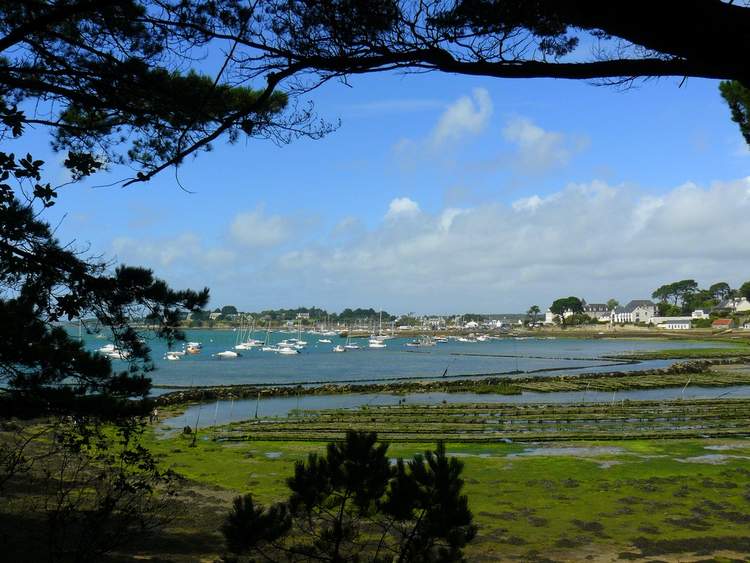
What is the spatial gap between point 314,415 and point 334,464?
2440 cm

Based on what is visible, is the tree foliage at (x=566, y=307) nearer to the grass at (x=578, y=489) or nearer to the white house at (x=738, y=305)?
the white house at (x=738, y=305)

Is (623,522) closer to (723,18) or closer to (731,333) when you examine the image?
(723,18)

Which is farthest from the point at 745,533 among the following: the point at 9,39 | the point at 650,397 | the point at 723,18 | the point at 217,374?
the point at 217,374

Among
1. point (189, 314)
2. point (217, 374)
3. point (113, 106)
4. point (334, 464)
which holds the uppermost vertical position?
point (113, 106)

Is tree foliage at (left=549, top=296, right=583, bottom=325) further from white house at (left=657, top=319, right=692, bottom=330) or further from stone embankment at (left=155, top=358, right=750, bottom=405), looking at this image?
stone embankment at (left=155, top=358, right=750, bottom=405)

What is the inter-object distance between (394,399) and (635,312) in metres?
133

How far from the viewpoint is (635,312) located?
156 metres

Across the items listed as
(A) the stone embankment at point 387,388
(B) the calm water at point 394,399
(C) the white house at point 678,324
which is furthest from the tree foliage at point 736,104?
(C) the white house at point 678,324

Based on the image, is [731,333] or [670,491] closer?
[670,491]

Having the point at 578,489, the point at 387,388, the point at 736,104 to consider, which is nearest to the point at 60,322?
the point at 736,104

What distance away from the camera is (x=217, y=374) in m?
54.5

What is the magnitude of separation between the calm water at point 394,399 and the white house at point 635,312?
118m

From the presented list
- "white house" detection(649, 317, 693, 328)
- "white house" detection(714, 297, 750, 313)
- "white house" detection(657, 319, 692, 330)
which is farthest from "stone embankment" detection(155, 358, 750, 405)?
"white house" detection(649, 317, 693, 328)

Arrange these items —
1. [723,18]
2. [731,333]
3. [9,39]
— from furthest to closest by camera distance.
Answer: [731,333], [9,39], [723,18]
